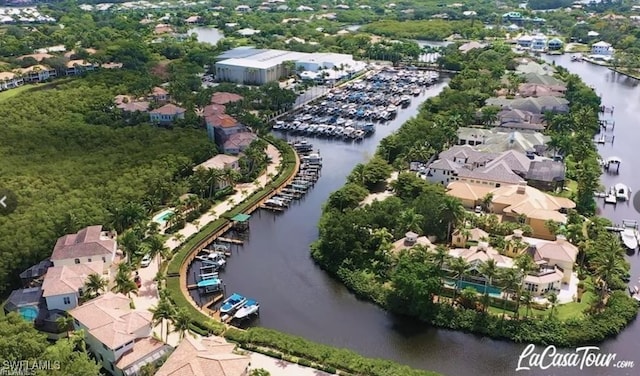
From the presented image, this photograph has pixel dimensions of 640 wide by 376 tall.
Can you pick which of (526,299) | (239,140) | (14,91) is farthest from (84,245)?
(14,91)

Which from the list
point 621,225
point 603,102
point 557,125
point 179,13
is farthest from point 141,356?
point 179,13

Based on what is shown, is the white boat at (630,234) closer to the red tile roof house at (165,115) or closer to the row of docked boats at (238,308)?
the row of docked boats at (238,308)

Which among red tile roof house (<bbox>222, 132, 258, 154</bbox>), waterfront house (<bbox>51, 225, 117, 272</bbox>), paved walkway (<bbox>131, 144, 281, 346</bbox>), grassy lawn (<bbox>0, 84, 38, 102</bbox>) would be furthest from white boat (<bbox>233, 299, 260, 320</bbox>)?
grassy lawn (<bbox>0, 84, 38, 102</bbox>)

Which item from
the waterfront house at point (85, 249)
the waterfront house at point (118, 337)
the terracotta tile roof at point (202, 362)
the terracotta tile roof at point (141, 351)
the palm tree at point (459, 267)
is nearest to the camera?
the terracotta tile roof at point (202, 362)

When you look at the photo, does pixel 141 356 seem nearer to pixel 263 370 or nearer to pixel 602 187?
pixel 263 370

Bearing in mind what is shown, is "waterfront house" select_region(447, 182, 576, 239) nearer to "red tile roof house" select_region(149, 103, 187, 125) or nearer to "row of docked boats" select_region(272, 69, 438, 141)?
"row of docked boats" select_region(272, 69, 438, 141)

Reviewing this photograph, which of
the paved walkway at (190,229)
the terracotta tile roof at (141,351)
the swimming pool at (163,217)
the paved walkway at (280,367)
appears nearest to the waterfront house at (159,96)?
the paved walkway at (190,229)
